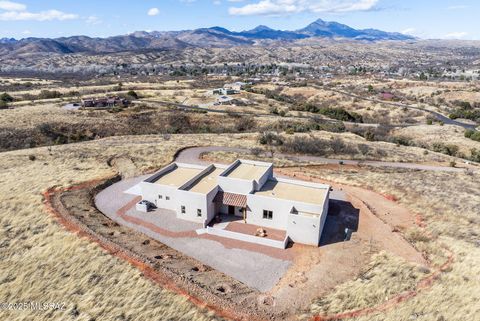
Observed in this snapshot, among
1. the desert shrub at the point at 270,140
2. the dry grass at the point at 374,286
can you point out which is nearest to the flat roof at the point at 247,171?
the dry grass at the point at 374,286

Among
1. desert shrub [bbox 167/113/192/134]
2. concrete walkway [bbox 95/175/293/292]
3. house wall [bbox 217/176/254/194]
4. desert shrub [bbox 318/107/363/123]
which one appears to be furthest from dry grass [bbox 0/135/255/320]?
desert shrub [bbox 318/107/363/123]

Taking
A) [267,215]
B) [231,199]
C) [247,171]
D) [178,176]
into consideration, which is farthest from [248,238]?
[178,176]

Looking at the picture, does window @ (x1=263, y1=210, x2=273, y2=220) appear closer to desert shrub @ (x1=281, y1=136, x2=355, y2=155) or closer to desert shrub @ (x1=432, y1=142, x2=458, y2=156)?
desert shrub @ (x1=281, y1=136, x2=355, y2=155)

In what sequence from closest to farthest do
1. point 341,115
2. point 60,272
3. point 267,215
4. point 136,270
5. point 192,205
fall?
point 136,270, point 60,272, point 267,215, point 192,205, point 341,115

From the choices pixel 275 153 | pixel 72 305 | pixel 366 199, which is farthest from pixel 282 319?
pixel 275 153

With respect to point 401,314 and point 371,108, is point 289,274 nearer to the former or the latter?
point 401,314

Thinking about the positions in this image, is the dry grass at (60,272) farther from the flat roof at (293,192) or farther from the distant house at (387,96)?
the distant house at (387,96)

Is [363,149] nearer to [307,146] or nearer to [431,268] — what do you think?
[307,146]
